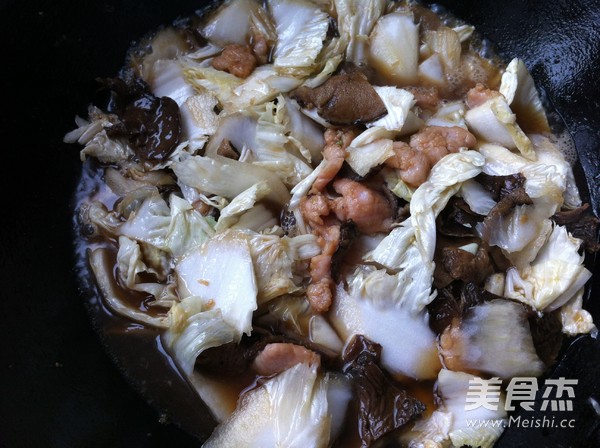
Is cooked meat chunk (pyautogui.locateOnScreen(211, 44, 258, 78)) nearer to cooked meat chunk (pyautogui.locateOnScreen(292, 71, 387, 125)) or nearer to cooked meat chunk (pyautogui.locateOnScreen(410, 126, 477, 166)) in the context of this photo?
Result: cooked meat chunk (pyautogui.locateOnScreen(292, 71, 387, 125))

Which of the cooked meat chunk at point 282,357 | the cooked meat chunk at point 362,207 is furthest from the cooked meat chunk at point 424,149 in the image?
the cooked meat chunk at point 282,357

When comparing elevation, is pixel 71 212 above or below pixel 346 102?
below

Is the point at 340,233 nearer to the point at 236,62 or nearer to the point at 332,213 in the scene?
the point at 332,213

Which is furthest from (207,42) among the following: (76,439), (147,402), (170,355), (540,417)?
(540,417)

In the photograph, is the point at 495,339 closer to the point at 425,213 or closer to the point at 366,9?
the point at 425,213

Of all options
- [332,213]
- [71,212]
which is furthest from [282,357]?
[71,212]

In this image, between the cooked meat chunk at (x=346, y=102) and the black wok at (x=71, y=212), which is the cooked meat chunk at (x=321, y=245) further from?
the black wok at (x=71, y=212)
